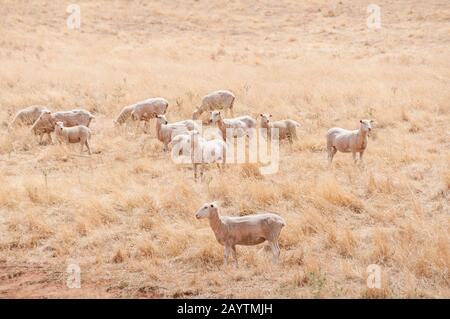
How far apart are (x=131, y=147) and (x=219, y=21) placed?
2480cm

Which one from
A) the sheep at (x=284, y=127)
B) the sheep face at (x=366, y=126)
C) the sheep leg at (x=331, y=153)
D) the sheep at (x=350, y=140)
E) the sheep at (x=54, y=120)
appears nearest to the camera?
the sheep face at (x=366, y=126)

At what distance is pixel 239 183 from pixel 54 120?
6.46 meters

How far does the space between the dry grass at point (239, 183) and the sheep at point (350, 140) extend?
1.19ft

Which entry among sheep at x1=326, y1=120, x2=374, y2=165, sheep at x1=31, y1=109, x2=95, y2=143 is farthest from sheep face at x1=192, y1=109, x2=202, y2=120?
sheep at x1=326, y1=120, x2=374, y2=165

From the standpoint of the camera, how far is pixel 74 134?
14.0 metres

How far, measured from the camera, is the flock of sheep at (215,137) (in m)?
7.81

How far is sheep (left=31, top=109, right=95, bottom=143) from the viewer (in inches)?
591

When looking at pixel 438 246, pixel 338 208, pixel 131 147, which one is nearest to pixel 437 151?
pixel 338 208

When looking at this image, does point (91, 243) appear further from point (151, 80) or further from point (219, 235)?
point (151, 80)

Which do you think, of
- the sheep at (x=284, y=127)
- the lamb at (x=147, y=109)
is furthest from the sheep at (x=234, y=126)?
the lamb at (x=147, y=109)

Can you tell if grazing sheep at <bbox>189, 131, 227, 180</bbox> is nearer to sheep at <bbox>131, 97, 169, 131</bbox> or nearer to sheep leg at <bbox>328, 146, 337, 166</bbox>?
sheep leg at <bbox>328, 146, 337, 166</bbox>

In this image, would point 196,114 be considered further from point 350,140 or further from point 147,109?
point 350,140

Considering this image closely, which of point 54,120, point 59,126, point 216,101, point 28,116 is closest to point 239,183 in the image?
point 59,126

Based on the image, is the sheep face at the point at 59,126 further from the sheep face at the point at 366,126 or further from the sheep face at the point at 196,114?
the sheep face at the point at 366,126
